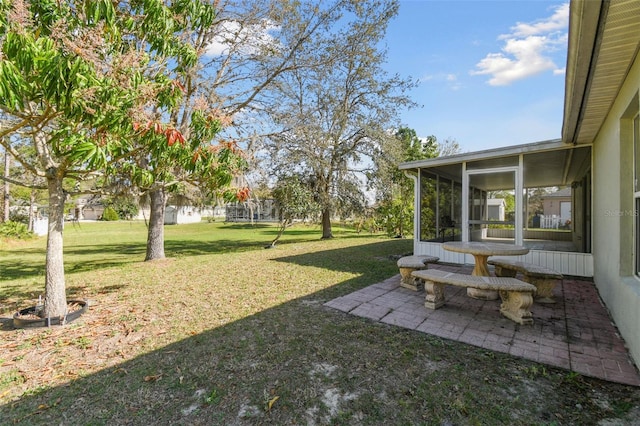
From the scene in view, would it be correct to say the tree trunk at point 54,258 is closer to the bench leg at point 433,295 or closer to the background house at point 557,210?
the bench leg at point 433,295

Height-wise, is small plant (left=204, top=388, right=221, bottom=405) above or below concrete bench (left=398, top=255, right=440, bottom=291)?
below

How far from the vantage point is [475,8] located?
682cm

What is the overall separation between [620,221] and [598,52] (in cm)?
217

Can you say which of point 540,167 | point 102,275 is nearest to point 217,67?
point 102,275

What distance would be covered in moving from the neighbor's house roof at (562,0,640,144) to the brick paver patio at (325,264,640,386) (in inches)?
116

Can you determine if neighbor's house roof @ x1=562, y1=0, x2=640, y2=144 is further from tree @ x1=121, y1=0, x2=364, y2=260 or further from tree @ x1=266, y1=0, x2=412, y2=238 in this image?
tree @ x1=266, y1=0, x2=412, y2=238

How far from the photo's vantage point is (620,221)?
370 centimetres

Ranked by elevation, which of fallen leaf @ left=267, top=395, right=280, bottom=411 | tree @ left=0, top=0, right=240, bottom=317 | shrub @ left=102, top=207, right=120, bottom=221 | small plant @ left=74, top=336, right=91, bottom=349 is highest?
tree @ left=0, top=0, right=240, bottom=317

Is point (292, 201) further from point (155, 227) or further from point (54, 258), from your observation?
point (54, 258)

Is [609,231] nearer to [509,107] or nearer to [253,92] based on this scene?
[509,107]

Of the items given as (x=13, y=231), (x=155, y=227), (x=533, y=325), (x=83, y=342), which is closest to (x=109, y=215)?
Answer: (x=13, y=231)

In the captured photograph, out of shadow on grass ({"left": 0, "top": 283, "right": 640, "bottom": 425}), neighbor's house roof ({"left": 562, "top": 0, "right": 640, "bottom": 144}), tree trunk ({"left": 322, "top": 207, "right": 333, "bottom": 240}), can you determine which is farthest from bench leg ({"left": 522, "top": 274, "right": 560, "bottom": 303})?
tree trunk ({"left": 322, "top": 207, "right": 333, "bottom": 240})

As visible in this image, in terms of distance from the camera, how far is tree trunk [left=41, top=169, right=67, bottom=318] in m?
4.27

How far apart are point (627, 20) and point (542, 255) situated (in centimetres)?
555
